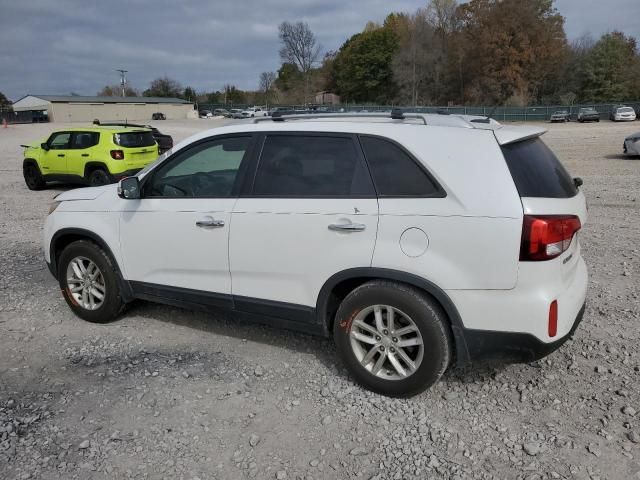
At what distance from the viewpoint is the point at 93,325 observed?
473cm

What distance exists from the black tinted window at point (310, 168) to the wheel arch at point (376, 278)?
0.50 meters

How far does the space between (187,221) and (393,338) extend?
1.73 m

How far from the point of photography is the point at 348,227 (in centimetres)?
334

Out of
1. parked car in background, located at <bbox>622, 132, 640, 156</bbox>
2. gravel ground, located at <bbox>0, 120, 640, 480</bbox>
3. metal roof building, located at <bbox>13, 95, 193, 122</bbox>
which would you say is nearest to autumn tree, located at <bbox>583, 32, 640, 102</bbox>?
parked car in background, located at <bbox>622, 132, 640, 156</bbox>

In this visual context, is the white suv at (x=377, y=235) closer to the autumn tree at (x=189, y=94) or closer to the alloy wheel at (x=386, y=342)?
the alloy wheel at (x=386, y=342)

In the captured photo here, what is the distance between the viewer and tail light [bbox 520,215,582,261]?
292 cm

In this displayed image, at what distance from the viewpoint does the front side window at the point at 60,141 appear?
43.6 feet

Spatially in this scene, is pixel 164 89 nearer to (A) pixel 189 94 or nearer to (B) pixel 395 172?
(A) pixel 189 94

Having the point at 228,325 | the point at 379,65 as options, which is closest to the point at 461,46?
the point at 379,65

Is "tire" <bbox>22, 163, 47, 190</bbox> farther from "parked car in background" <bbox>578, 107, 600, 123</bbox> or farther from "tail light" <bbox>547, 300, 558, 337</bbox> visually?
"parked car in background" <bbox>578, 107, 600, 123</bbox>

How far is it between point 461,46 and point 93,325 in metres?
78.0

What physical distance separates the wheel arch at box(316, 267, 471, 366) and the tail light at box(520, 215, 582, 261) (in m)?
0.51

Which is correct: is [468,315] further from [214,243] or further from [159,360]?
[159,360]

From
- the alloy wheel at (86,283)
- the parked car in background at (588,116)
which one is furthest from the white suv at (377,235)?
the parked car in background at (588,116)
